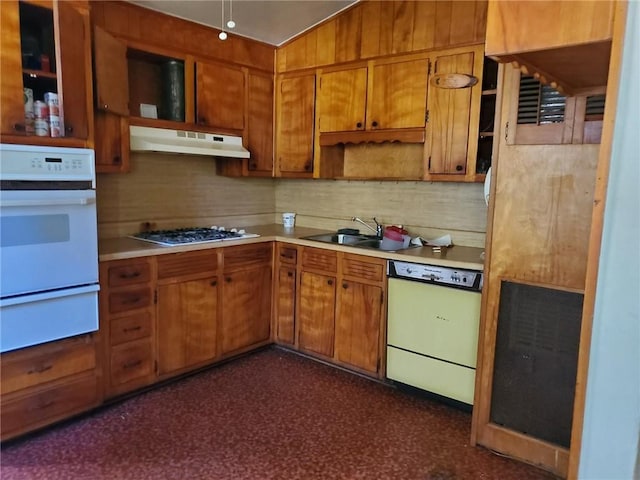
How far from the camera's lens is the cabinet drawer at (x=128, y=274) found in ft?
8.66

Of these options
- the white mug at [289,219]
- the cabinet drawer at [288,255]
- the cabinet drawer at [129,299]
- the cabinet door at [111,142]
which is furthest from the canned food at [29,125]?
the white mug at [289,219]

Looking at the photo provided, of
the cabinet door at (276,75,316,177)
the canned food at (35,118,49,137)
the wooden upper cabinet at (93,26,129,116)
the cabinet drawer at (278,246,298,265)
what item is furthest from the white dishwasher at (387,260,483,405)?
the canned food at (35,118,49,137)

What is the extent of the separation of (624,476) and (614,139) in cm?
70

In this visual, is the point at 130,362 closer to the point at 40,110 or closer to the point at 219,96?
the point at 40,110

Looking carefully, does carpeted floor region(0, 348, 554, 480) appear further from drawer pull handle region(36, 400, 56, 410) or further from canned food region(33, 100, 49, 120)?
canned food region(33, 100, 49, 120)

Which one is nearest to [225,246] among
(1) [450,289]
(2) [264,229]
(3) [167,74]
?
(2) [264,229]

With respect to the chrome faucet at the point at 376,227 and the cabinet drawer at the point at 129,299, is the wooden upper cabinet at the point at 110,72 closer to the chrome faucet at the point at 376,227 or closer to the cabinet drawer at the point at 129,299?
the cabinet drawer at the point at 129,299

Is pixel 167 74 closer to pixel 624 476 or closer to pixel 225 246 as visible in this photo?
pixel 225 246

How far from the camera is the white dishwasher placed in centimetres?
265

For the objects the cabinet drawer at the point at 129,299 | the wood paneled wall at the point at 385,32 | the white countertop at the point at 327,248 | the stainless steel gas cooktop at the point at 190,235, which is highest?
the wood paneled wall at the point at 385,32

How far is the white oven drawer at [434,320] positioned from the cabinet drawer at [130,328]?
5.01 ft

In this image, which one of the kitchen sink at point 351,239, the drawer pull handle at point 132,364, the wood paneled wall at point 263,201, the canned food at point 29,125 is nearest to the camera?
the canned food at point 29,125

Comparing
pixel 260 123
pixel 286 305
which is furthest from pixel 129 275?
pixel 260 123

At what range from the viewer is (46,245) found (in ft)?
7.50
